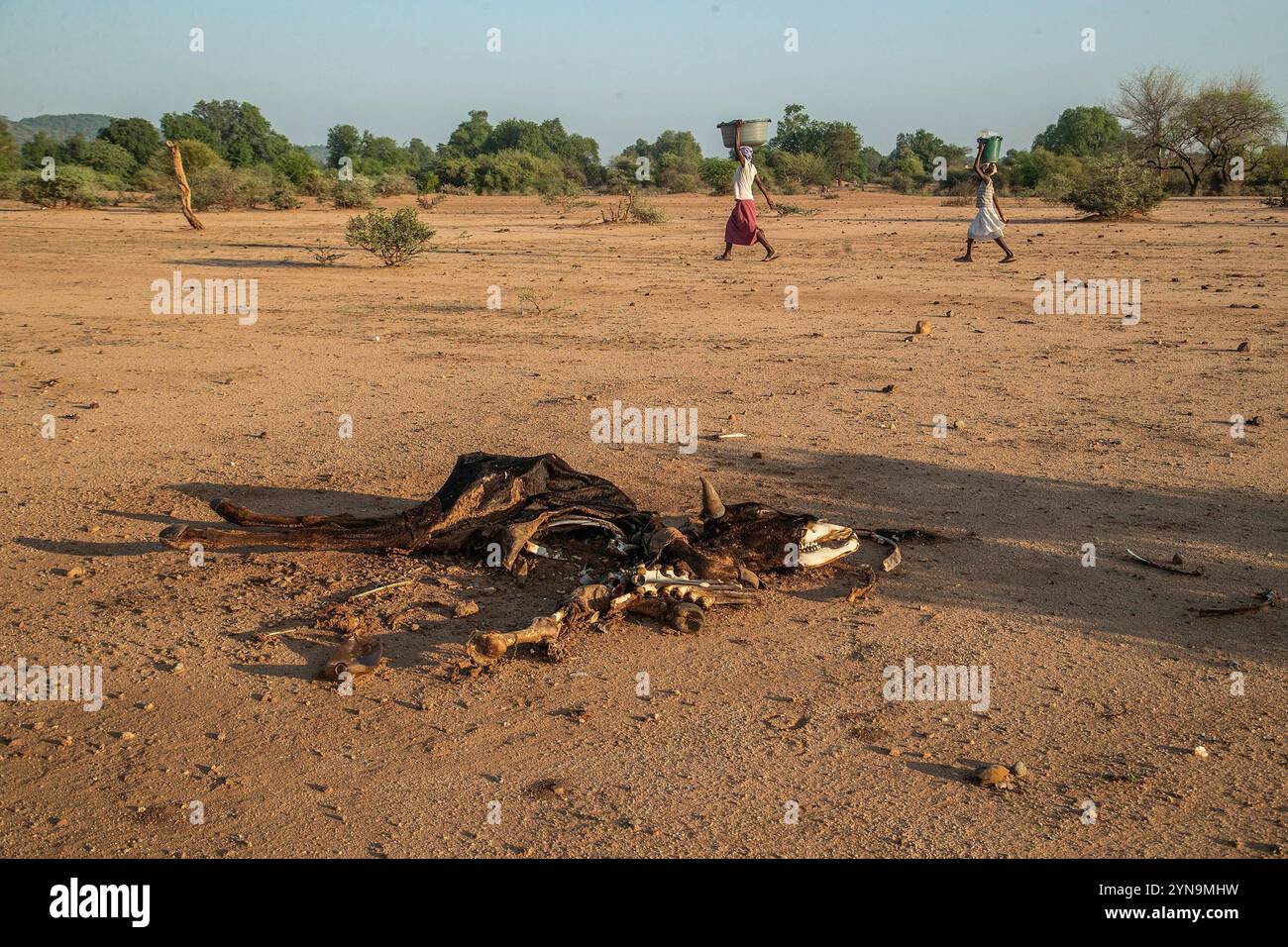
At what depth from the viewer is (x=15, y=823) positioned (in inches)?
132

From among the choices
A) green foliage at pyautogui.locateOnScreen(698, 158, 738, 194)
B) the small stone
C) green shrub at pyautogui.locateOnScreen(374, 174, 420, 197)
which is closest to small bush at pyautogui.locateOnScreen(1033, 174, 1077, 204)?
green foliage at pyautogui.locateOnScreen(698, 158, 738, 194)

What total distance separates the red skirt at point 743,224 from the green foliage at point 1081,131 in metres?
45.0

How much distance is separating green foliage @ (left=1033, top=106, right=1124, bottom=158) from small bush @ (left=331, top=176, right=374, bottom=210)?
1483 inches

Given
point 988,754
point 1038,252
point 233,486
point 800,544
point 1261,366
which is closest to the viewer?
point 988,754

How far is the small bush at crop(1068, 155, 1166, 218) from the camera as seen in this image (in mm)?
24734

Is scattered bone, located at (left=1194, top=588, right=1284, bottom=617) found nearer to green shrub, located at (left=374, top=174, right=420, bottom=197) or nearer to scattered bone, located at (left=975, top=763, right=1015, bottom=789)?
scattered bone, located at (left=975, top=763, right=1015, bottom=789)

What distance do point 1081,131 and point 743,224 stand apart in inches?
2128

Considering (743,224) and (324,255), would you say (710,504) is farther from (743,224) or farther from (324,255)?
(324,255)

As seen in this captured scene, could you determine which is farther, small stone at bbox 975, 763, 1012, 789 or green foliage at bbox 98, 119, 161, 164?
green foliage at bbox 98, 119, 161, 164

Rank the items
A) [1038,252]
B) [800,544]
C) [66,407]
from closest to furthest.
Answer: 1. [800,544]
2. [66,407]
3. [1038,252]

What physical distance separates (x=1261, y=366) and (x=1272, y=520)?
4.30 meters
